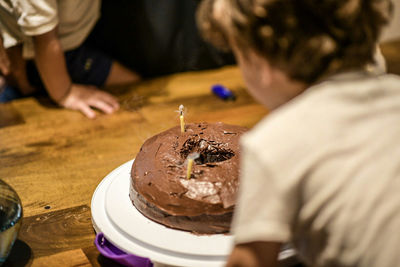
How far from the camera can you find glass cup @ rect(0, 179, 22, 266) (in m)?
0.86

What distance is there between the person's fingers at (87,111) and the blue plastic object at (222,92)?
49 cm

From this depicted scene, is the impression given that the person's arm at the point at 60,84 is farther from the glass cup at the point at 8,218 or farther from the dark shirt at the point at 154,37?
the glass cup at the point at 8,218

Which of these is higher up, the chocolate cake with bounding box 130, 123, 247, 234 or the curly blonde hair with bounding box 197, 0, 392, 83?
the curly blonde hair with bounding box 197, 0, 392, 83

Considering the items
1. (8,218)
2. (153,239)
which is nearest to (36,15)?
(8,218)

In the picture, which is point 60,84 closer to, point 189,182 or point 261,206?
point 189,182

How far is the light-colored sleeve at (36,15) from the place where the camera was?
4.71ft

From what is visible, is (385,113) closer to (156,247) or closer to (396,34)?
(156,247)

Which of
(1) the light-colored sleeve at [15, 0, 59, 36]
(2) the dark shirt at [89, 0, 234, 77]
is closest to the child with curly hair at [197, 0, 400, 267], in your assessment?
(1) the light-colored sleeve at [15, 0, 59, 36]

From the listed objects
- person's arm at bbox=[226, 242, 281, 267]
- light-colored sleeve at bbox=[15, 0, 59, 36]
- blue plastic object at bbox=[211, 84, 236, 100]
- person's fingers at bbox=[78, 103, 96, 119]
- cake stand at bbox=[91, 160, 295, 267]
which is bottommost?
person's fingers at bbox=[78, 103, 96, 119]

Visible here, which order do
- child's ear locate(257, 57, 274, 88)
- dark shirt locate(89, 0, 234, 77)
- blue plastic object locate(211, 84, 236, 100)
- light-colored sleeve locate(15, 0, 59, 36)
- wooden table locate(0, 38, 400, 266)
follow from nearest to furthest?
child's ear locate(257, 57, 274, 88) → wooden table locate(0, 38, 400, 266) → light-colored sleeve locate(15, 0, 59, 36) → blue plastic object locate(211, 84, 236, 100) → dark shirt locate(89, 0, 234, 77)

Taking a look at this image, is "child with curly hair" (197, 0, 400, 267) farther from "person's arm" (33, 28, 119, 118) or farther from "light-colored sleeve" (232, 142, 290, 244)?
"person's arm" (33, 28, 119, 118)

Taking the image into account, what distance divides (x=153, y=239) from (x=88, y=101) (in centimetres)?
91

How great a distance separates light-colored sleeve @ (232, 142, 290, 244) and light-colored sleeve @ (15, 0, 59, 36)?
110 centimetres

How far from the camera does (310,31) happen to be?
2.10 feet
